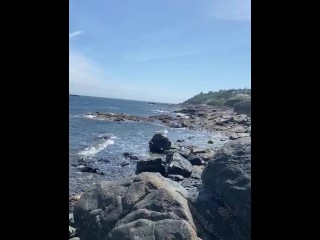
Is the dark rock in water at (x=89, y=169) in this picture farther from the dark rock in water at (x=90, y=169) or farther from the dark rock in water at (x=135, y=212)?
the dark rock in water at (x=135, y=212)

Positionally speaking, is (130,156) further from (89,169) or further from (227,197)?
(227,197)

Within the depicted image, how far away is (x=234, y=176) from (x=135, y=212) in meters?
3.20

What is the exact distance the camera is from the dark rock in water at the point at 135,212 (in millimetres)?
7070

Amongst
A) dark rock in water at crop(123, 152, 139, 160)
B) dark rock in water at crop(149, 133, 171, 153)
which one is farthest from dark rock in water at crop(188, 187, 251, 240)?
dark rock in water at crop(149, 133, 171, 153)

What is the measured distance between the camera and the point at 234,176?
355 inches

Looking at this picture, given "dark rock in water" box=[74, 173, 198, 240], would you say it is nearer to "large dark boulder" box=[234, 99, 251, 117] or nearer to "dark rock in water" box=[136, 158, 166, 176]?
"large dark boulder" box=[234, 99, 251, 117]

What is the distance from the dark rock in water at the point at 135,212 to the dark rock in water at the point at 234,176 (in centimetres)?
117

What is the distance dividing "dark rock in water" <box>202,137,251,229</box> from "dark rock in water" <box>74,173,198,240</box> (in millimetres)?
1170

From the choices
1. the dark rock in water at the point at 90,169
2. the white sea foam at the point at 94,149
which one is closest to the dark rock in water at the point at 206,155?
the dark rock in water at the point at 90,169

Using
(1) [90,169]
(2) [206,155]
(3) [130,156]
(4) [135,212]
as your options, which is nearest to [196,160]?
(2) [206,155]

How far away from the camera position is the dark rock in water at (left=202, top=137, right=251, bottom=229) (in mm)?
8234

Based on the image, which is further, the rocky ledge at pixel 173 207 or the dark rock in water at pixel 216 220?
the dark rock in water at pixel 216 220
